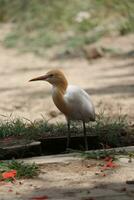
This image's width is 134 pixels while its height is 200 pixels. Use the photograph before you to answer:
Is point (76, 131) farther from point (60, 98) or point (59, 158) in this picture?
point (59, 158)

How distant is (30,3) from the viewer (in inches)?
686

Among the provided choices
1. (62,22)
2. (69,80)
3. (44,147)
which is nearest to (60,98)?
(44,147)

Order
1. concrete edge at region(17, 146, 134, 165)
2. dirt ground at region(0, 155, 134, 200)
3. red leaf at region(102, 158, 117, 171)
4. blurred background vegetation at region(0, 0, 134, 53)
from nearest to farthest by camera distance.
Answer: dirt ground at region(0, 155, 134, 200) < red leaf at region(102, 158, 117, 171) < concrete edge at region(17, 146, 134, 165) < blurred background vegetation at region(0, 0, 134, 53)

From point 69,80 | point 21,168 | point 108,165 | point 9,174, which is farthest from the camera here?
point 69,80

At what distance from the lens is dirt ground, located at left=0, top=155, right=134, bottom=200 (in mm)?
5156

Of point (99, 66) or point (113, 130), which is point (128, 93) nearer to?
point (99, 66)

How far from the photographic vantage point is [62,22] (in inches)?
667

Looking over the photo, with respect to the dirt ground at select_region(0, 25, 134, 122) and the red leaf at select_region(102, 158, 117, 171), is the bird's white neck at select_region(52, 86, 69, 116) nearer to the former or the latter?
the red leaf at select_region(102, 158, 117, 171)

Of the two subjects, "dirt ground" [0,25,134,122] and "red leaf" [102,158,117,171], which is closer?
"red leaf" [102,158,117,171]

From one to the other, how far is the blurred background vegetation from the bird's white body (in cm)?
836

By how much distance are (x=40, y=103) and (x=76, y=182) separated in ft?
15.9

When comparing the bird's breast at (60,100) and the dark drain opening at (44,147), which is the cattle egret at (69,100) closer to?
the bird's breast at (60,100)

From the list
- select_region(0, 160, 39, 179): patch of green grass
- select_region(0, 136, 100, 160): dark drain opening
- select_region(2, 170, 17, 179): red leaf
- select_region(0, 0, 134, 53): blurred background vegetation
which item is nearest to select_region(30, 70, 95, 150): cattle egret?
select_region(0, 136, 100, 160): dark drain opening

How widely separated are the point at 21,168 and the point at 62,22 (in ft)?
37.5
